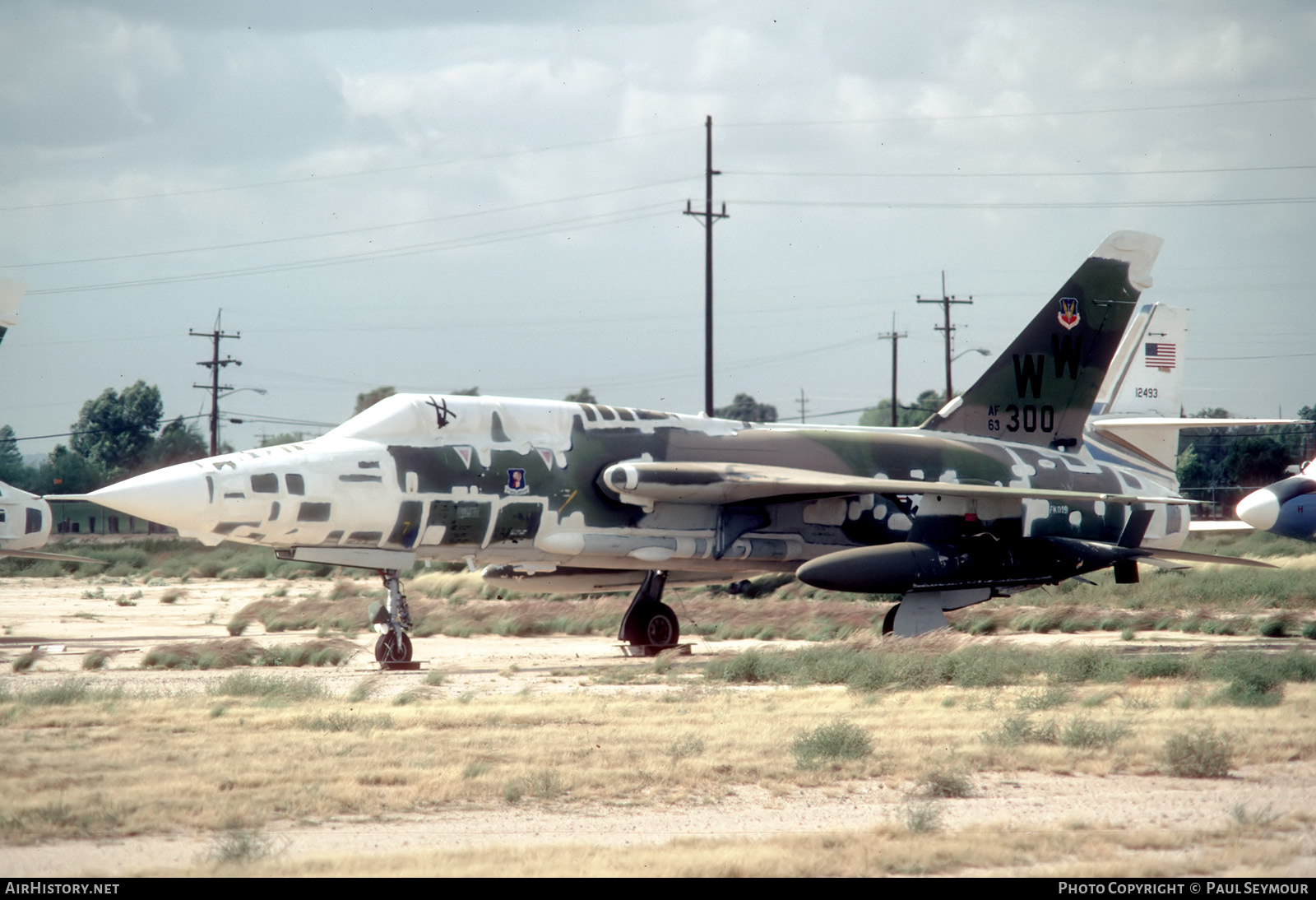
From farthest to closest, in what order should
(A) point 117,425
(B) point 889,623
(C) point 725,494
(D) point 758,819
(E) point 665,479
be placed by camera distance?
(A) point 117,425
(B) point 889,623
(C) point 725,494
(E) point 665,479
(D) point 758,819

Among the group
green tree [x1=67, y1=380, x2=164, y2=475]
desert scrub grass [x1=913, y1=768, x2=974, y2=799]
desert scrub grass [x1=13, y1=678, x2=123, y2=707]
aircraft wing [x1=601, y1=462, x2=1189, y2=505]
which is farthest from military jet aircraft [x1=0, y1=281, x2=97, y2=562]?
green tree [x1=67, y1=380, x2=164, y2=475]

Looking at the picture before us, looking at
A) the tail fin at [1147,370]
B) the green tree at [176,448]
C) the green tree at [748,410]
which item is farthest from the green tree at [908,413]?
the tail fin at [1147,370]

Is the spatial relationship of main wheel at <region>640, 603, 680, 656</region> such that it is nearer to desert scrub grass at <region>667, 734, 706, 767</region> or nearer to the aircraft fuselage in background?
the aircraft fuselage in background

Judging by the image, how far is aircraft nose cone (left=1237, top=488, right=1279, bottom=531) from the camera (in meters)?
21.4

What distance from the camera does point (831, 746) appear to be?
941 centimetres

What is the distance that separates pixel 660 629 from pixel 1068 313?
8731mm

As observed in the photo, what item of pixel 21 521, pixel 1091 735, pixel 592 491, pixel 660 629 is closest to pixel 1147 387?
pixel 660 629

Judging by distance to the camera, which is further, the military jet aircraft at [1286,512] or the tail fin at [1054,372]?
the tail fin at [1054,372]

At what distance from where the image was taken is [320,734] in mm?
10289

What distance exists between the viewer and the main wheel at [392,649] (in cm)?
1650

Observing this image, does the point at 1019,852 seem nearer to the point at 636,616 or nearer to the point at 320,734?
the point at 320,734

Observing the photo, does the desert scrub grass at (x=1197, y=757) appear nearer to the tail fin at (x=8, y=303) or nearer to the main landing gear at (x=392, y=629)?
the main landing gear at (x=392, y=629)

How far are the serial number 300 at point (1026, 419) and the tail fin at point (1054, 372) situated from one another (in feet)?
0.05

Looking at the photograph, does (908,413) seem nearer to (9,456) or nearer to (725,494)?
(9,456)
